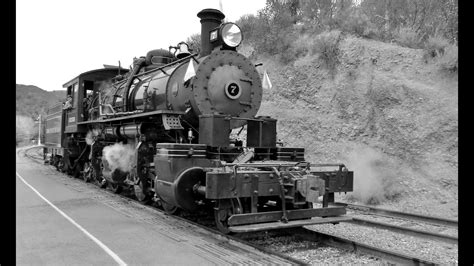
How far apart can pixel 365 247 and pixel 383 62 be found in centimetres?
978

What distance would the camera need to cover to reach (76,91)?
1294cm

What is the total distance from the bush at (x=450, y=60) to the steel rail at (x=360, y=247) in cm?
861

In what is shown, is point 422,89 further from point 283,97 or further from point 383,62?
point 283,97

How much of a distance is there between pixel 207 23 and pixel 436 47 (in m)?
8.50

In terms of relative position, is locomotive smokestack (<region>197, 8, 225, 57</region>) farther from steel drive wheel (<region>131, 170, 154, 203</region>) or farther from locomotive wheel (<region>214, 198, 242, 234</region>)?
locomotive wheel (<region>214, 198, 242, 234</region>)

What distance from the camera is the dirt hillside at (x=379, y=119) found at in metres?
9.58

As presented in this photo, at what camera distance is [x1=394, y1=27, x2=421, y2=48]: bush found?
14.0 meters

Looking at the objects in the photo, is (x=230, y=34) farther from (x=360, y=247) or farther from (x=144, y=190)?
(x=360, y=247)

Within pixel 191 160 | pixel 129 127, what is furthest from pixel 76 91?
pixel 191 160

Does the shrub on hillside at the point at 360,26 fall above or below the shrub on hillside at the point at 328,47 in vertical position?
above

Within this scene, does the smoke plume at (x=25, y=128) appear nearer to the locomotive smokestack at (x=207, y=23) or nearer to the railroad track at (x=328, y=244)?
the locomotive smokestack at (x=207, y=23)

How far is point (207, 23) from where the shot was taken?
287 inches

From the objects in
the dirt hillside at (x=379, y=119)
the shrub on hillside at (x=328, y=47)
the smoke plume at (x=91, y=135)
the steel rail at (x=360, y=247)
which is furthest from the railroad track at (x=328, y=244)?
the shrub on hillside at (x=328, y=47)

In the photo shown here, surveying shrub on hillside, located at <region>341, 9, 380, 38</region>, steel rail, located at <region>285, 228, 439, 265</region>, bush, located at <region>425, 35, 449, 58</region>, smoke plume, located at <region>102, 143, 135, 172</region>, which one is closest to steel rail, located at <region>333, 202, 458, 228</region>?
steel rail, located at <region>285, 228, 439, 265</region>
